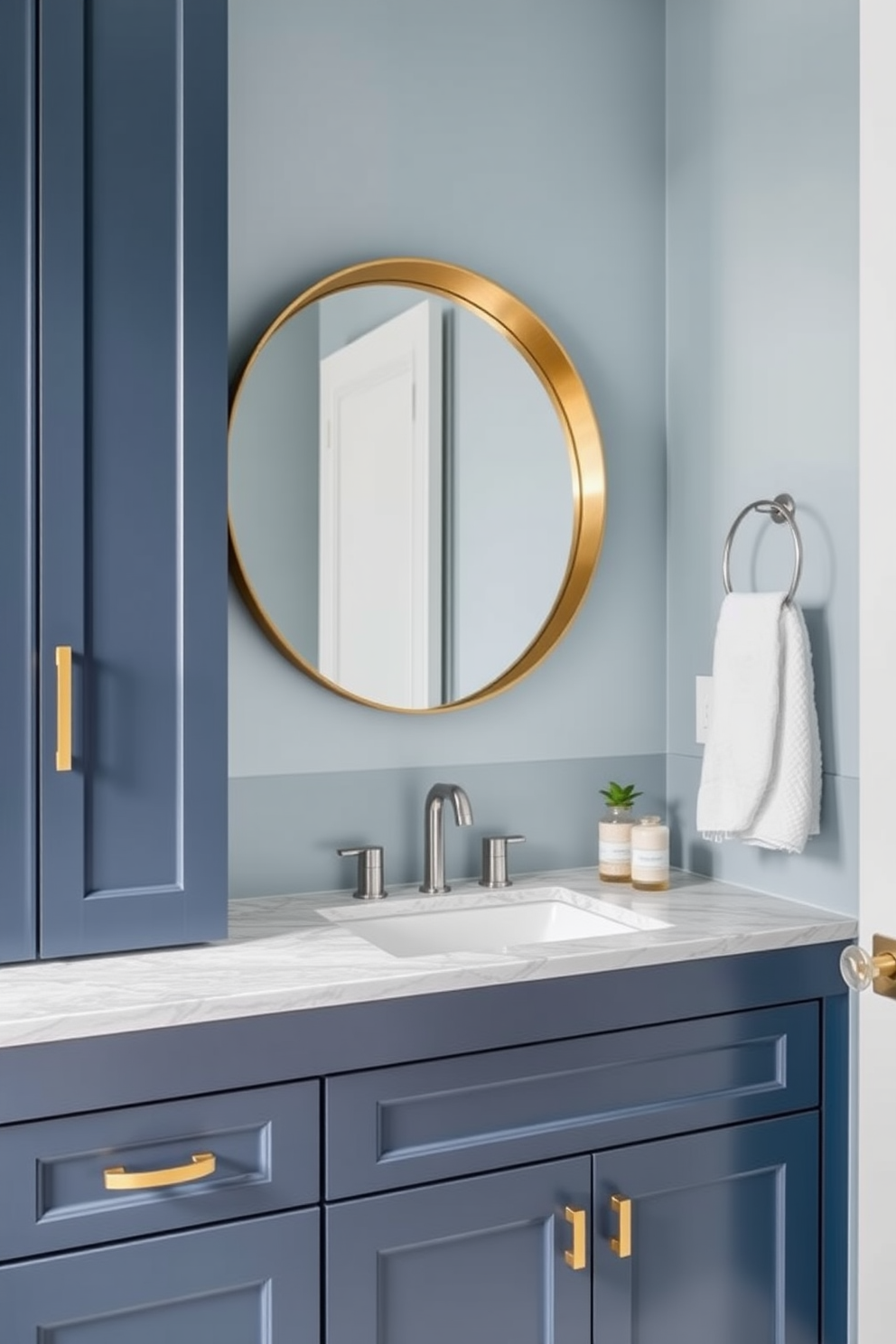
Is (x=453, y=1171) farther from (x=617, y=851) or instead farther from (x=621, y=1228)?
(x=617, y=851)

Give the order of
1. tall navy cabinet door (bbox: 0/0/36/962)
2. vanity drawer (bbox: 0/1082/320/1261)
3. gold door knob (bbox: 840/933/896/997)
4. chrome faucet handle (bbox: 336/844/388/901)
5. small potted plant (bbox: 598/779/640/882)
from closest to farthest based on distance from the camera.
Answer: gold door knob (bbox: 840/933/896/997), vanity drawer (bbox: 0/1082/320/1261), tall navy cabinet door (bbox: 0/0/36/962), chrome faucet handle (bbox: 336/844/388/901), small potted plant (bbox: 598/779/640/882)

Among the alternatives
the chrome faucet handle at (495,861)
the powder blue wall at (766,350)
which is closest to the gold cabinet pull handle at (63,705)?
the chrome faucet handle at (495,861)

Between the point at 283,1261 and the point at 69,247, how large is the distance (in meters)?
1.36

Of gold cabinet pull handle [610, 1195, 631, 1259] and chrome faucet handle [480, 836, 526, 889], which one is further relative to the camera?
chrome faucet handle [480, 836, 526, 889]

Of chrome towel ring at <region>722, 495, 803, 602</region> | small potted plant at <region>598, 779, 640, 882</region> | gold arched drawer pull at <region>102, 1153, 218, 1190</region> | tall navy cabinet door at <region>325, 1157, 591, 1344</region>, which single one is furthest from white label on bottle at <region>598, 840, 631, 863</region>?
gold arched drawer pull at <region>102, 1153, 218, 1190</region>

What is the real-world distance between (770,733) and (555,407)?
2.52ft

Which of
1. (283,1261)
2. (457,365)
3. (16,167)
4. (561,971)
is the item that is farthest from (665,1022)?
(16,167)

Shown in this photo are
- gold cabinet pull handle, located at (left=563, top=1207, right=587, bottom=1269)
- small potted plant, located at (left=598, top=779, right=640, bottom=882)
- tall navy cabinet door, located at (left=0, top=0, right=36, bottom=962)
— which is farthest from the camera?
small potted plant, located at (left=598, top=779, right=640, bottom=882)

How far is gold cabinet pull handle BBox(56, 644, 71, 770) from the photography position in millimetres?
1684

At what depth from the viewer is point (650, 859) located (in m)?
2.27

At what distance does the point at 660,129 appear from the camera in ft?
8.34

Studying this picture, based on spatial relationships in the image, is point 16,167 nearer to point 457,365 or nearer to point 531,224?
point 457,365

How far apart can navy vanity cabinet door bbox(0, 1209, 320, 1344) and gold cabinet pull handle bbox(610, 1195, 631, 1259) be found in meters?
0.46

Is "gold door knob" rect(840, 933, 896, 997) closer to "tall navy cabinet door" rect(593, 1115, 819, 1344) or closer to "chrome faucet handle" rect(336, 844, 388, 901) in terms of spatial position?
"tall navy cabinet door" rect(593, 1115, 819, 1344)
